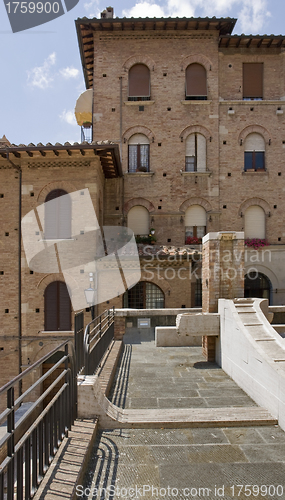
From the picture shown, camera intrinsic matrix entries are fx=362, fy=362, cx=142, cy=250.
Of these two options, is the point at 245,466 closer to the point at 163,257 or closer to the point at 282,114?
the point at 163,257

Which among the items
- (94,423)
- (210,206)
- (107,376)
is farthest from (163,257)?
(94,423)

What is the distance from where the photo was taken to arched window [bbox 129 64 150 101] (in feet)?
65.7

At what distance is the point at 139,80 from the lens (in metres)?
20.0

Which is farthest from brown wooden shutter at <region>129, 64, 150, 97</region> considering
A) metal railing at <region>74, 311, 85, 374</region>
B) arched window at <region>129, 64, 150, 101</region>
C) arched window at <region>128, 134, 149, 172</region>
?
metal railing at <region>74, 311, 85, 374</region>

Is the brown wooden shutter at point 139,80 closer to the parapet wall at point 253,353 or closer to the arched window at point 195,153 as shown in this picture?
the arched window at point 195,153

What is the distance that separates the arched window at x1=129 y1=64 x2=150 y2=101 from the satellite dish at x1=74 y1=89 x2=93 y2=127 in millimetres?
2975

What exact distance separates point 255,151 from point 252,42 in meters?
5.88

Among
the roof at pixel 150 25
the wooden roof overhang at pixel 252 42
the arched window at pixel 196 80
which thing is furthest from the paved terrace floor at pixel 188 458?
the wooden roof overhang at pixel 252 42

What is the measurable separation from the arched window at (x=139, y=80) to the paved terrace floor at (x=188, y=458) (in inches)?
700

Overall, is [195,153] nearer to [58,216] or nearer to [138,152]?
[138,152]

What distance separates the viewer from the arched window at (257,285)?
64.0 ft

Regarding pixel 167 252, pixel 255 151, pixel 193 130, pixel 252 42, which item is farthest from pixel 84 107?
pixel 167 252

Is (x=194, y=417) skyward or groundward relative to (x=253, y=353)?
groundward

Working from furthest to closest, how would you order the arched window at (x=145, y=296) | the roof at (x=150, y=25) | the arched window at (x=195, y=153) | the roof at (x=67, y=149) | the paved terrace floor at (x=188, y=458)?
the arched window at (x=195, y=153) < the roof at (x=150, y=25) < the arched window at (x=145, y=296) < the roof at (x=67, y=149) < the paved terrace floor at (x=188, y=458)
